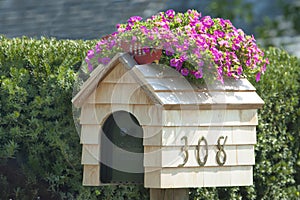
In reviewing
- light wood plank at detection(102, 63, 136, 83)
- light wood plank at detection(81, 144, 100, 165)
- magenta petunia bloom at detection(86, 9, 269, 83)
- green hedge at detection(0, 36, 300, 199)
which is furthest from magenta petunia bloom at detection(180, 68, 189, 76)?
green hedge at detection(0, 36, 300, 199)

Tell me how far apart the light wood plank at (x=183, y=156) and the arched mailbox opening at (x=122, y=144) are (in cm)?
17

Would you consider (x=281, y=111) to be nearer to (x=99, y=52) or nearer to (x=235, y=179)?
(x=235, y=179)

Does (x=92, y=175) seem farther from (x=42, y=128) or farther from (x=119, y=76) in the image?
(x=42, y=128)

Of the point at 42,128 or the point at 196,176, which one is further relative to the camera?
the point at 42,128

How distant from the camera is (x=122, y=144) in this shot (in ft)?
9.93

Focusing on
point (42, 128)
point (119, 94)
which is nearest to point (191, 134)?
point (119, 94)

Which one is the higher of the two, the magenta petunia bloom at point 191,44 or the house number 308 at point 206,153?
the magenta petunia bloom at point 191,44

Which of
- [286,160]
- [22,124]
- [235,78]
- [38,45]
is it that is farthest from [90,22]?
[235,78]

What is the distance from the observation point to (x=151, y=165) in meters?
2.84

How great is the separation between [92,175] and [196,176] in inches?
24.3

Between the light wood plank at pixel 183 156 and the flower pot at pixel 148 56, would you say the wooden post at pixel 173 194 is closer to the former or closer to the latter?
the light wood plank at pixel 183 156

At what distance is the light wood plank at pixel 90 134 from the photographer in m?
3.02

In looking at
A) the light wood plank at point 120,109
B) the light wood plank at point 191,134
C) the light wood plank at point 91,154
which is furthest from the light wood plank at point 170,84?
the light wood plank at point 91,154

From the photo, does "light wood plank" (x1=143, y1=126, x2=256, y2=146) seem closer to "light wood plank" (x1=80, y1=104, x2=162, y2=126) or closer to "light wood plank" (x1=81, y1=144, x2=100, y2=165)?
"light wood plank" (x1=80, y1=104, x2=162, y2=126)
